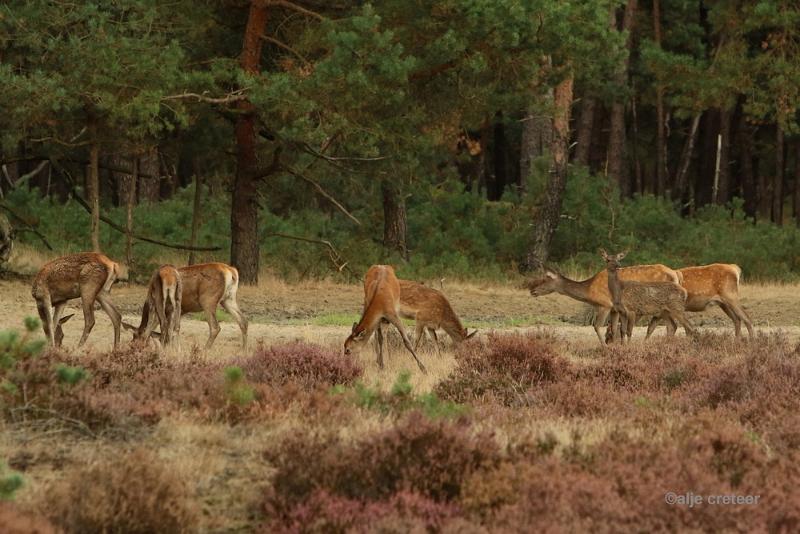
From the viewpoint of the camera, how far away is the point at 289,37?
959 inches

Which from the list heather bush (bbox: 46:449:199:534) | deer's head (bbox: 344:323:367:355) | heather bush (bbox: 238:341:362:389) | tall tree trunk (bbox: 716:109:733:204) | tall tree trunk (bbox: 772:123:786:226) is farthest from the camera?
tall tree trunk (bbox: 772:123:786:226)

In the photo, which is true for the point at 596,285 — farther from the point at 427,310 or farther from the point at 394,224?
the point at 394,224

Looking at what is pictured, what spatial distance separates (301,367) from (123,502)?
5.09 metres

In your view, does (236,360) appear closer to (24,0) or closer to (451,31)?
(451,31)

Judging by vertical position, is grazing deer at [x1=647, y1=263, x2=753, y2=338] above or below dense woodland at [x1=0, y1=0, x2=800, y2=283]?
below

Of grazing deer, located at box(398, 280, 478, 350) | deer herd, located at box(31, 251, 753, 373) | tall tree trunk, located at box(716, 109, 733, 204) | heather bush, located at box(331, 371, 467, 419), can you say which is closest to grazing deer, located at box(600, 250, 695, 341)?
deer herd, located at box(31, 251, 753, 373)

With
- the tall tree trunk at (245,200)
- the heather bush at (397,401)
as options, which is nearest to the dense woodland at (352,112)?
the tall tree trunk at (245,200)

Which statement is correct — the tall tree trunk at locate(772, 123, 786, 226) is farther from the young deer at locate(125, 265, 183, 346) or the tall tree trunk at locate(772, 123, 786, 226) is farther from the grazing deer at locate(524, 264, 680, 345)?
the young deer at locate(125, 265, 183, 346)

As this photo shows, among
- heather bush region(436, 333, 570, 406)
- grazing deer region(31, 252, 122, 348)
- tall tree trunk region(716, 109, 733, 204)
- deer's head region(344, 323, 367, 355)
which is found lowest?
heather bush region(436, 333, 570, 406)

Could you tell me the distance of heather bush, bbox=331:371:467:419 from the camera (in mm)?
10203

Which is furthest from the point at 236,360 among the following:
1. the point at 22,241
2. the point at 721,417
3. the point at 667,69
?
the point at 667,69

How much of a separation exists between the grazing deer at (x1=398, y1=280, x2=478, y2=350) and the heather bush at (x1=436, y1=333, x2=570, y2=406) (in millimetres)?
1710

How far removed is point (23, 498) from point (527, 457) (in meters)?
3.20

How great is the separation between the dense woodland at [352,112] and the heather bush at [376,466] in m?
12.9
